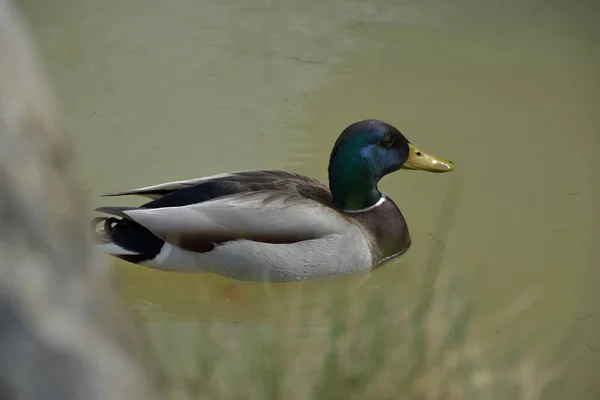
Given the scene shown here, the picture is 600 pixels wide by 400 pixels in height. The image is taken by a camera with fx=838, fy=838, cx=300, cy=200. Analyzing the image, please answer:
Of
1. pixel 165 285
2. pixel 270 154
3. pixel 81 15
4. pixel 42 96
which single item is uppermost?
pixel 42 96

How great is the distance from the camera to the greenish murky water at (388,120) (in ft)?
12.0

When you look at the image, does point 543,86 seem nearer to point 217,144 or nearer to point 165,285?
point 217,144

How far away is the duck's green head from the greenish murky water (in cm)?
35

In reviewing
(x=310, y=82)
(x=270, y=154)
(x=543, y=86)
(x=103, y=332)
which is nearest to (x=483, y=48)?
(x=543, y=86)

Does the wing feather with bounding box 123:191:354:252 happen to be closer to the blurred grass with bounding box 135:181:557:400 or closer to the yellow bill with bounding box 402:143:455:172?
the yellow bill with bounding box 402:143:455:172

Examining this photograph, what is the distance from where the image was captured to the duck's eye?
13.2 feet

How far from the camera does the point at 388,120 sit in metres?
5.35

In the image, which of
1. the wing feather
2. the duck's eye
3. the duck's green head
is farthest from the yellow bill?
the wing feather

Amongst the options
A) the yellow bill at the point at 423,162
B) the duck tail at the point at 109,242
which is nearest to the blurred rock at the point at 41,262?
the duck tail at the point at 109,242

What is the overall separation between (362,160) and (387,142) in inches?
6.2

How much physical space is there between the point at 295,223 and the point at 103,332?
286 cm

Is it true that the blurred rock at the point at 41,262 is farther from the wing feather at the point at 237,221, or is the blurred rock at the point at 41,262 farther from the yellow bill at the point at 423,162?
the yellow bill at the point at 423,162

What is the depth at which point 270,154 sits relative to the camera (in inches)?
193

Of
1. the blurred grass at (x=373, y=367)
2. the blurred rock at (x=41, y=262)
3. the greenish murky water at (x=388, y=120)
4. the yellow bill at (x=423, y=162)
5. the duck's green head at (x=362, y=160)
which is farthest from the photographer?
the yellow bill at (x=423, y=162)
